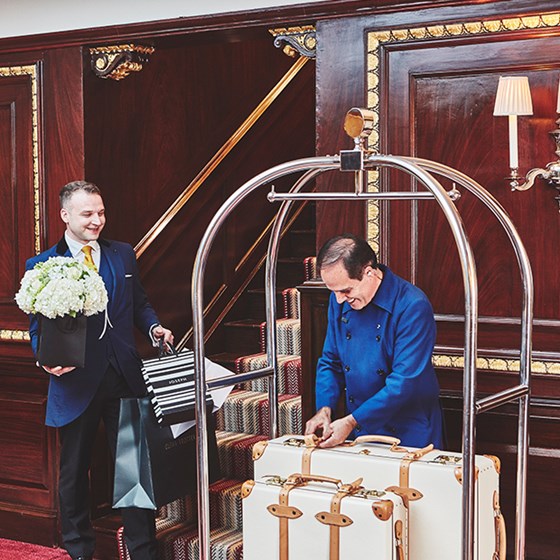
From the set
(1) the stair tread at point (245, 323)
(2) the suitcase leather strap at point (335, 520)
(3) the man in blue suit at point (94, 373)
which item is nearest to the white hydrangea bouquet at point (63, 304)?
(3) the man in blue suit at point (94, 373)

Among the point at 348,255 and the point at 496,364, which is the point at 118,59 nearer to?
the point at 348,255

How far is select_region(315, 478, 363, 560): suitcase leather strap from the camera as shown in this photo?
3.30m

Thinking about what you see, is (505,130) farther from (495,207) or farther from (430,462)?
(430,462)

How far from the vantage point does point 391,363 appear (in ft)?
13.2

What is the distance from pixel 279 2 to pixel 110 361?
1.81 metres

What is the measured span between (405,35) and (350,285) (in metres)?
1.31

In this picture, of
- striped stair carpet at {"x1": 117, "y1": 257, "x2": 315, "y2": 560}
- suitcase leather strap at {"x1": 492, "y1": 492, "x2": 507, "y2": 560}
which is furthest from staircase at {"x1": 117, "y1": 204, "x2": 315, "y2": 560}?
suitcase leather strap at {"x1": 492, "y1": 492, "x2": 507, "y2": 560}

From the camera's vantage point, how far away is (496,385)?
177 inches

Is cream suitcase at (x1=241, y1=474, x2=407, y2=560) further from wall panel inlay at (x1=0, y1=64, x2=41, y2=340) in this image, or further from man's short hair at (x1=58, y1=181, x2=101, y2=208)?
wall panel inlay at (x1=0, y1=64, x2=41, y2=340)

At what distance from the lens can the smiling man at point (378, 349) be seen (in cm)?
385

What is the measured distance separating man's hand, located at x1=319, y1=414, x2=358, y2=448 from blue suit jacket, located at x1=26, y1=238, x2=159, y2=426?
58.3 inches

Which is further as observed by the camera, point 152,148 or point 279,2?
point 152,148

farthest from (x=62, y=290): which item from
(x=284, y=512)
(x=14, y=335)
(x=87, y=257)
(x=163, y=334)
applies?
(x=284, y=512)

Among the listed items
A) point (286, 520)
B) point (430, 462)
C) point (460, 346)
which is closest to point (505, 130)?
point (460, 346)
